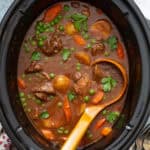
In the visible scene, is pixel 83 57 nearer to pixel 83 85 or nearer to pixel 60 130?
pixel 83 85

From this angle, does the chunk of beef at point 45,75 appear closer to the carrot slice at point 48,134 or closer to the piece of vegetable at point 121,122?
the carrot slice at point 48,134

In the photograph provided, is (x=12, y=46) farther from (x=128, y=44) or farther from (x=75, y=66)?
(x=128, y=44)

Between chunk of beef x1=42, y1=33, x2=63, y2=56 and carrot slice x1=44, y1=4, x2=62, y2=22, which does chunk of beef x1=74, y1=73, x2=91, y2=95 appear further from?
carrot slice x1=44, y1=4, x2=62, y2=22

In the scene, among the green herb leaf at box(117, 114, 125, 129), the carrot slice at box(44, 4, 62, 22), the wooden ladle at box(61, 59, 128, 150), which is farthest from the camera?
the carrot slice at box(44, 4, 62, 22)

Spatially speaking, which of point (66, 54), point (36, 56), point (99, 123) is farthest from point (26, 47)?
point (99, 123)

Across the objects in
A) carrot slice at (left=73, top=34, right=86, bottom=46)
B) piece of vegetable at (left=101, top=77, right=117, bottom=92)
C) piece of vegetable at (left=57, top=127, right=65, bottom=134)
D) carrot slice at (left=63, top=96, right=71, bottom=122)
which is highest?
carrot slice at (left=73, top=34, right=86, bottom=46)

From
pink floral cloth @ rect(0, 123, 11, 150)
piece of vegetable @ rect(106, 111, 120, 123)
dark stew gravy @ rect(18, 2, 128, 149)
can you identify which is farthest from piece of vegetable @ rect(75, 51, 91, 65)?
pink floral cloth @ rect(0, 123, 11, 150)

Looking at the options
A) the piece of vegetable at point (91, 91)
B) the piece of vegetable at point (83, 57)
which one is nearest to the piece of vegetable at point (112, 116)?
the piece of vegetable at point (91, 91)
